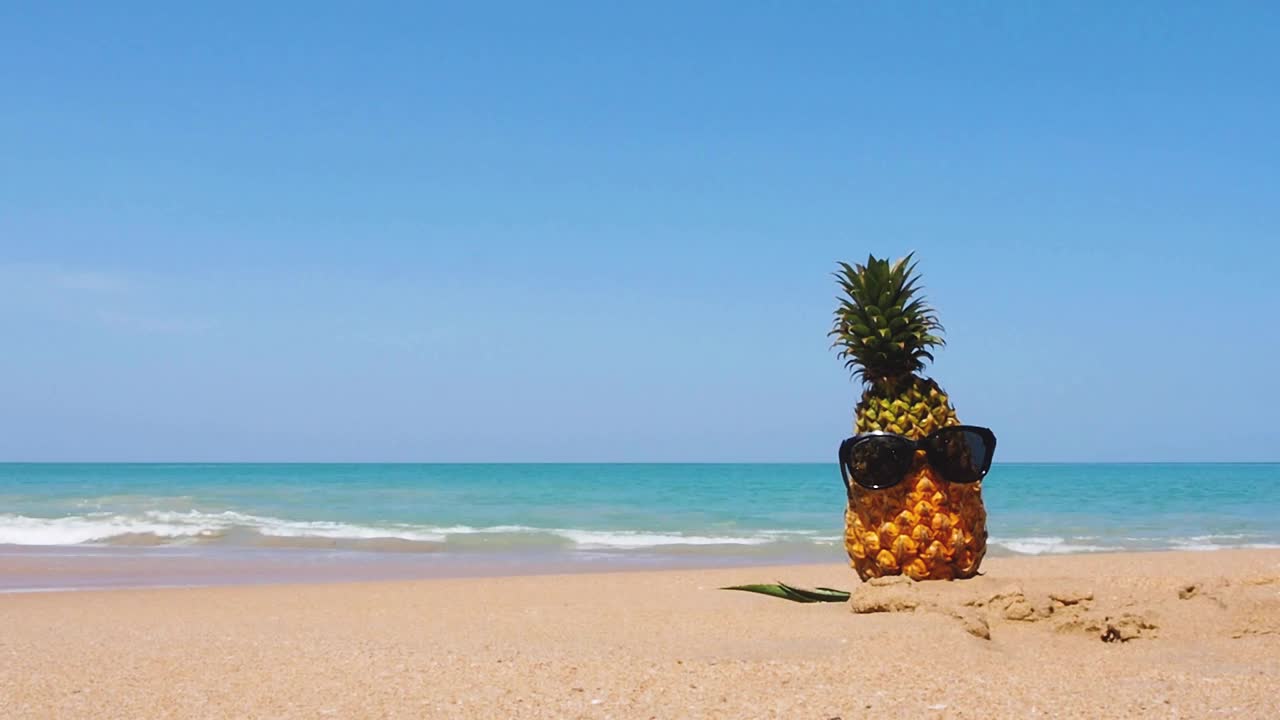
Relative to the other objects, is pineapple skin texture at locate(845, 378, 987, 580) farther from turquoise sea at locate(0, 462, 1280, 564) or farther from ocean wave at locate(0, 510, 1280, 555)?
ocean wave at locate(0, 510, 1280, 555)

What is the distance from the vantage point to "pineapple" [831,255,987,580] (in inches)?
278

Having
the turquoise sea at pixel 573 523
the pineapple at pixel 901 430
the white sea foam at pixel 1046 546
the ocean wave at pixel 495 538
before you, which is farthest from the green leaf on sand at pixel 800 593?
the white sea foam at pixel 1046 546

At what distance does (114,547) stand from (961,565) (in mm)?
16262

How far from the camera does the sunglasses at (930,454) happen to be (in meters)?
7.00

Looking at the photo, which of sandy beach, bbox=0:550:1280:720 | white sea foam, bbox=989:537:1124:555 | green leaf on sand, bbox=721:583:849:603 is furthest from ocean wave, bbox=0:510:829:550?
sandy beach, bbox=0:550:1280:720

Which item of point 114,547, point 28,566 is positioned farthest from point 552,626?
point 114,547

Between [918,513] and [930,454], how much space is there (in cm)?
42

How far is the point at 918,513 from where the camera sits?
712cm

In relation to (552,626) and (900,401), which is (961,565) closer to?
(900,401)

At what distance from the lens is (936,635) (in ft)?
17.9

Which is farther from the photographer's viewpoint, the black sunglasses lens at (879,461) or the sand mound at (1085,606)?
the black sunglasses lens at (879,461)

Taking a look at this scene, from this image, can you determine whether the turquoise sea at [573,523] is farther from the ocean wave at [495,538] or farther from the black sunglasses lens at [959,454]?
the black sunglasses lens at [959,454]

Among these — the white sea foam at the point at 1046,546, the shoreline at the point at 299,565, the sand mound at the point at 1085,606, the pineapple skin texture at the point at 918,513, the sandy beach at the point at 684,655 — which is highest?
the pineapple skin texture at the point at 918,513

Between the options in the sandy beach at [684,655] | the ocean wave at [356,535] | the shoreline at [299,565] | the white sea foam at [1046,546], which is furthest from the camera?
the ocean wave at [356,535]
